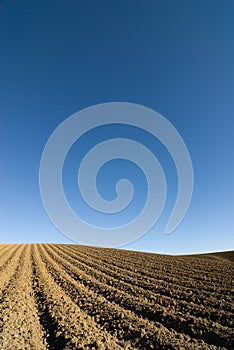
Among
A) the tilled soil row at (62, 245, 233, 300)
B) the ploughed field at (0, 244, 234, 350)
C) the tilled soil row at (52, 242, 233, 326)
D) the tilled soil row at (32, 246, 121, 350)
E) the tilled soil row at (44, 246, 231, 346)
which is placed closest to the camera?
the tilled soil row at (32, 246, 121, 350)

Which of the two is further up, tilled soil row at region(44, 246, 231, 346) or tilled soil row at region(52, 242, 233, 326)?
tilled soil row at region(52, 242, 233, 326)

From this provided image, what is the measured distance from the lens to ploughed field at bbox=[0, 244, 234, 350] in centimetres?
601

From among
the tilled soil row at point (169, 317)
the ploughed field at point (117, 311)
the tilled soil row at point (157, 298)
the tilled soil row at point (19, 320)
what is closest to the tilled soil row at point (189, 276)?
the ploughed field at point (117, 311)

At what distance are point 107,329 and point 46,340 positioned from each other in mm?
1311

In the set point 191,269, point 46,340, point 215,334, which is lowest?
point 46,340

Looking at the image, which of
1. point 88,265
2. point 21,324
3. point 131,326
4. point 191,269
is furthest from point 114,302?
point 88,265

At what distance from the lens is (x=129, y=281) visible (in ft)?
38.5

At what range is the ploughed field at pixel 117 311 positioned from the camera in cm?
601

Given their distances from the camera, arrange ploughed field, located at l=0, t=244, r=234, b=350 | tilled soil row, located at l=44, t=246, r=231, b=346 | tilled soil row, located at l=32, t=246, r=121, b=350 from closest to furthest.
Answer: tilled soil row, located at l=32, t=246, r=121, b=350 → ploughed field, located at l=0, t=244, r=234, b=350 → tilled soil row, located at l=44, t=246, r=231, b=346

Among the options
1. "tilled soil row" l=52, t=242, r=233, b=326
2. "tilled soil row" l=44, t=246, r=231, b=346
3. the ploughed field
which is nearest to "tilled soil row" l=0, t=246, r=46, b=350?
the ploughed field

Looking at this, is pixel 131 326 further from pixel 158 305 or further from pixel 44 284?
pixel 44 284

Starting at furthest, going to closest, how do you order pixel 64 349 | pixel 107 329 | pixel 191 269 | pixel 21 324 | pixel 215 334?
pixel 191 269 → pixel 21 324 → pixel 107 329 → pixel 215 334 → pixel 64 349

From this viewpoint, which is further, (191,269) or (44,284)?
(191,269)

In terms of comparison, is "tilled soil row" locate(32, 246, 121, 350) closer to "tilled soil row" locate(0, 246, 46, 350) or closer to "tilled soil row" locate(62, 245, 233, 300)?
"tilled soil row" locate(0, 246, 46, 350)
